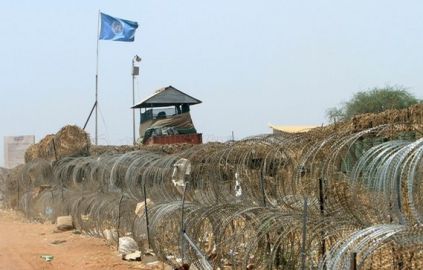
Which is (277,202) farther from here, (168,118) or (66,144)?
(168,118)

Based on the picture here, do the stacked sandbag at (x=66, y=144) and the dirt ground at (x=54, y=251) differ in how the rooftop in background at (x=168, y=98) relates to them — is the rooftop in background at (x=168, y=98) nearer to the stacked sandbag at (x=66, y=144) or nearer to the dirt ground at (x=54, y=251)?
the stacked sandbag at (x=66, y=144)

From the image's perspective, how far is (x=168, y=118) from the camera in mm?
27344

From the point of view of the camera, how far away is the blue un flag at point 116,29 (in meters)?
31.5

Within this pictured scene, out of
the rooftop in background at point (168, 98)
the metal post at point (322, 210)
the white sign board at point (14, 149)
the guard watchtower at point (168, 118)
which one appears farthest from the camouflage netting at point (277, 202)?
the white sign board at point (14, 149)

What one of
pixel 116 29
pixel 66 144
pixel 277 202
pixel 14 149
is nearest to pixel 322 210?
pixel 277 202

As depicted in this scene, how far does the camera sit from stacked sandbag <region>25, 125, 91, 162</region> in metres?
21.2

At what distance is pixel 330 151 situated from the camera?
25.4 feet

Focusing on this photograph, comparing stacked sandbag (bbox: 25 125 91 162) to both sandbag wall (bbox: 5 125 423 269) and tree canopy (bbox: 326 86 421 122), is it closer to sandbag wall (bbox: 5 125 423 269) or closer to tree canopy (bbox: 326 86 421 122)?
sandbag wall (bbox: 5 125 423 269)

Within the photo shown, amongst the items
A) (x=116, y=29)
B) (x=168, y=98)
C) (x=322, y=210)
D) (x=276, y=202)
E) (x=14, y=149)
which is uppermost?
(x=116, y=29)

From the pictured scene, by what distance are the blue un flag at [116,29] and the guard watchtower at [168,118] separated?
4.82 m

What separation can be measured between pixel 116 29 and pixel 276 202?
24.3m

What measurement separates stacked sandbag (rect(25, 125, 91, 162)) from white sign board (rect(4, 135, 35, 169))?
32.8 feet

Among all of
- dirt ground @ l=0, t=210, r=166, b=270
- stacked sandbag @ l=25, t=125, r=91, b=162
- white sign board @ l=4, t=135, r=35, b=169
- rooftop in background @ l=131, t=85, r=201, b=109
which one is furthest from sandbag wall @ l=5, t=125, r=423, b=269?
white sign board @ l=4, t=135, r=35, b=169

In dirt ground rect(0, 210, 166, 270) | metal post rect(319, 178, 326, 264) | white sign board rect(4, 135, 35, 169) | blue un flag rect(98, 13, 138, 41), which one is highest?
blue un flag rect(98, 13, 138, 41)
